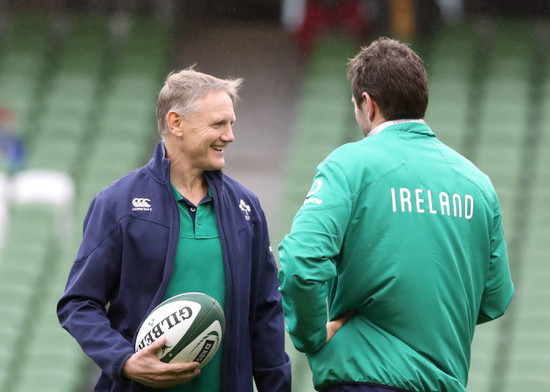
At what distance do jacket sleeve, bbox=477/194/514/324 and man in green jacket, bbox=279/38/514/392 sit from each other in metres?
0.06

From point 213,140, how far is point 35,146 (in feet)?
21.6

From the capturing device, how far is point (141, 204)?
238 cm

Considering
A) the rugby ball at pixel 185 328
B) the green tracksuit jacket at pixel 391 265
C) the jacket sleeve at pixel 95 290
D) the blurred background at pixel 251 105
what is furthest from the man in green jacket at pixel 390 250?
the blurred background at pixel 251 105

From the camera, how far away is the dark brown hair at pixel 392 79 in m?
2.21

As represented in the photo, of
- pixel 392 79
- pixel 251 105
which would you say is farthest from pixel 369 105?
pixel 251 105

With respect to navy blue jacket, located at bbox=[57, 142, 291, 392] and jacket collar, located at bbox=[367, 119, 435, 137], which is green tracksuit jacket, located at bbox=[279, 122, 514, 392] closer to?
jacket collar, located at bbox=[367, 119, 435, 137]

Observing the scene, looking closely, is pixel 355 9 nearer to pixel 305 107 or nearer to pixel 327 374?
pixel 305 107

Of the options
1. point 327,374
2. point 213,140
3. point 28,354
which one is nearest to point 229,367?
point 327,374

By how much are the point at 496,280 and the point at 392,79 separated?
1.73 feet

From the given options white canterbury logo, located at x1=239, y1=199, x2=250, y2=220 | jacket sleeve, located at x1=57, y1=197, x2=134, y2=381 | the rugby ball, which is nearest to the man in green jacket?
the rugby ball

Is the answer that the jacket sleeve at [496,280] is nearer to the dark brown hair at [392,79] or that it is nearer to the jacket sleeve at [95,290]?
the dark brown hair at [392,79]

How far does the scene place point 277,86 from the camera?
9234mm

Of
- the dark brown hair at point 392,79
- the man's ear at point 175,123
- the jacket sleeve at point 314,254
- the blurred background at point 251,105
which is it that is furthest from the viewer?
the blurred background at point 251,105

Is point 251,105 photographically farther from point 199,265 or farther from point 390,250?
point 390,250
